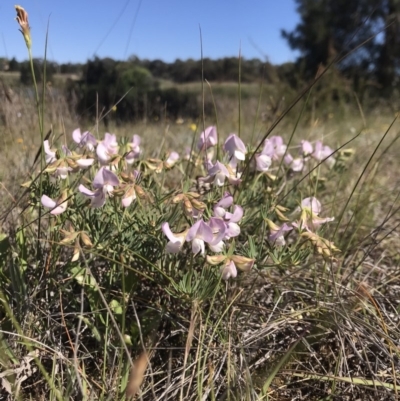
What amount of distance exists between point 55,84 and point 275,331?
11.1ft

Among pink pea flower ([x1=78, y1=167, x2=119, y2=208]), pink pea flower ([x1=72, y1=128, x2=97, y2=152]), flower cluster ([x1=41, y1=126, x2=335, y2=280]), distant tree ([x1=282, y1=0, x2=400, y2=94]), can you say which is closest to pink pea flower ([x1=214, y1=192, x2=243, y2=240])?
flower cluster ([x1=41, y1=126, x2=335, y2=280])

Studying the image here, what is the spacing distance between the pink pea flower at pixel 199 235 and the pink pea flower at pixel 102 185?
182 mm

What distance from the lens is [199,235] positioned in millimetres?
835

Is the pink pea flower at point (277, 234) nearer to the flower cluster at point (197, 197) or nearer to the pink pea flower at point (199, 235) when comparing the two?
the flower cluster at point (197, 197)

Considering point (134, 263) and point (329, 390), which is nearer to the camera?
point (329, 390)

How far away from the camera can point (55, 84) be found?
12.5ft

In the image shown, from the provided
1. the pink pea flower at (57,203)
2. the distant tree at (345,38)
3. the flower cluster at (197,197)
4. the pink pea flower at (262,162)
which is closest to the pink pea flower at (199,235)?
the flower cluster at (197,197)

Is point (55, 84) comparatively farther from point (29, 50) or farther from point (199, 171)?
point (29, 50)

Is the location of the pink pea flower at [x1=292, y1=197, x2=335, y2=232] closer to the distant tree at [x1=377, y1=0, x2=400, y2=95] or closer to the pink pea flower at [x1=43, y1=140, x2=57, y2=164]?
the pink pea flower at [x1=43, y1=140, x2=57, y2=164]

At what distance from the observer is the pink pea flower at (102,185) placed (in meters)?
0.87

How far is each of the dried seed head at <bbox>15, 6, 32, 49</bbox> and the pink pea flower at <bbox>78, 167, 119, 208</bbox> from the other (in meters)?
0.26

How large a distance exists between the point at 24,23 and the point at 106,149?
369 millimetres

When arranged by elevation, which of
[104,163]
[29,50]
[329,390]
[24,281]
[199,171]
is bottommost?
[329,390]

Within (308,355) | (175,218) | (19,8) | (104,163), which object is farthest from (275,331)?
(19,8)
